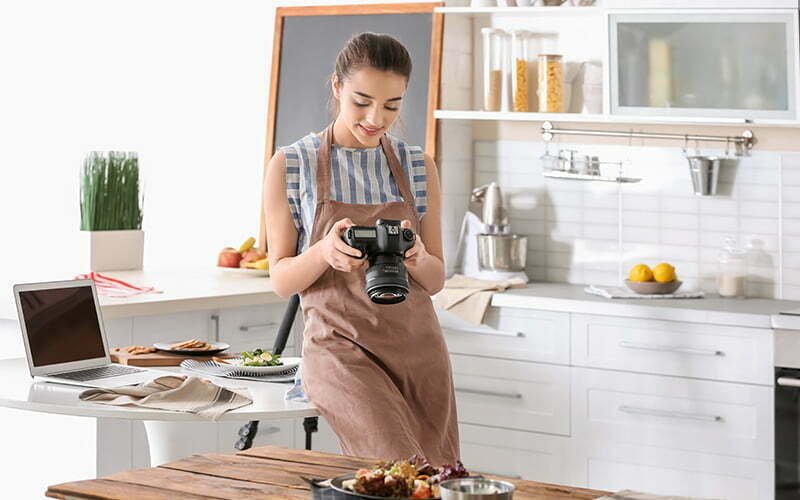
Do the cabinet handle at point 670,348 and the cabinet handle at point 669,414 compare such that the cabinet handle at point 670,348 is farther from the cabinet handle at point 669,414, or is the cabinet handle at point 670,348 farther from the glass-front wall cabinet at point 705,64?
the glass-front wall cabinet at point 705,64

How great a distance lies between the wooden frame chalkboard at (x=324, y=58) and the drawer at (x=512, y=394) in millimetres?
911

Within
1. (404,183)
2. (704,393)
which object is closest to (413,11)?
(704,393)

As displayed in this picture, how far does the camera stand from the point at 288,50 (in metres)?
5.49

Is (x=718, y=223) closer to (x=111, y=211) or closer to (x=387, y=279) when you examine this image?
(x=111, y=211)

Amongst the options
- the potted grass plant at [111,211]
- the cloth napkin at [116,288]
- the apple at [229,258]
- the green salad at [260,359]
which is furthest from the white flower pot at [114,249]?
the green salad at [260,359]

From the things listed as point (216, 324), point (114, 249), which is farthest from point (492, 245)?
point (114, 249)

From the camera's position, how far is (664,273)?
4.66 m

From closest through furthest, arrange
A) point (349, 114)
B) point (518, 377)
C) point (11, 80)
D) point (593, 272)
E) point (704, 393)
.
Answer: point (349, 114) < point (704, 393) < point (518, 377) < point (593, 272) < point (11, 80)

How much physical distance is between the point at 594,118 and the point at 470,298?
32.8 inches

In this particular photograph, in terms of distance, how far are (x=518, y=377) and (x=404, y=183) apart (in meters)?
1.91

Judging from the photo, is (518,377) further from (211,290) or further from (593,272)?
(211,290)

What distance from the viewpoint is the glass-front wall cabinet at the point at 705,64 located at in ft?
14.9

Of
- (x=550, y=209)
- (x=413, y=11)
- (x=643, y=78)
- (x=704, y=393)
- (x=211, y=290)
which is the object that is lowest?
(x=704, y=393)

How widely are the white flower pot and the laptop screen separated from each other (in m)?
1.73
